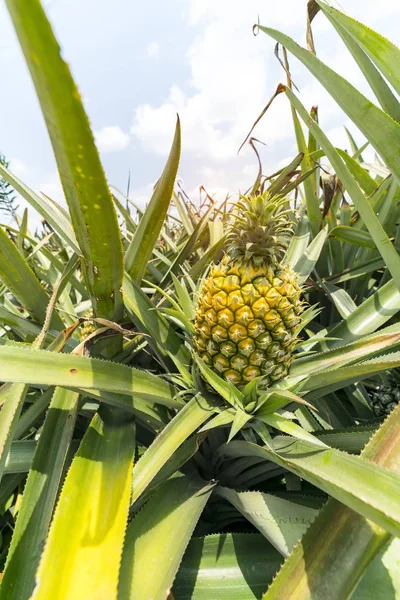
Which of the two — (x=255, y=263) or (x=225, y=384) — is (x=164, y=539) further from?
(x=255, y=263)

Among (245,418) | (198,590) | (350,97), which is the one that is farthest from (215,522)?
(350,97)

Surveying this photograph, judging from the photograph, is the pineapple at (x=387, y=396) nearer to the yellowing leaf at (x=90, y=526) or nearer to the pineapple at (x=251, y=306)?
the pineapple at (x=251, y=306)

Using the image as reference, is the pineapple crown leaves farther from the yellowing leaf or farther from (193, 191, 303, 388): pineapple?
the yellowing leaf

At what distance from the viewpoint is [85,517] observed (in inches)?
23.0

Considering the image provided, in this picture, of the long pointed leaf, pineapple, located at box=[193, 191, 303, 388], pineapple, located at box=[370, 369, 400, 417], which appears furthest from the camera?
pineapple, located at box=[370, 369, 400, 417]

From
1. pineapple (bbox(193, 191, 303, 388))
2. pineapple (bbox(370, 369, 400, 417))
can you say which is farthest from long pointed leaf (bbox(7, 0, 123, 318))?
pineapple (bbox(370, 369, 400, 417))

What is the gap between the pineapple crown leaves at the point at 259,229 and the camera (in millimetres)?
879

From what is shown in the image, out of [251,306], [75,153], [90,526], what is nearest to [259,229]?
[251,306]

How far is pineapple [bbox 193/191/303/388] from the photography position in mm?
851

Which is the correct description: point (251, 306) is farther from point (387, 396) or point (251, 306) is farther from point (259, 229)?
point (387, 396)

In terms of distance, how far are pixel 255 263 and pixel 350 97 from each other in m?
0.41

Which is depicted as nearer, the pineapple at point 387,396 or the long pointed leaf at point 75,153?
the long pointed leaf at point 75,153

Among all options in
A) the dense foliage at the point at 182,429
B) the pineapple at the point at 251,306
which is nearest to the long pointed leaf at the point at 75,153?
the dense foliage at the point at 182,429

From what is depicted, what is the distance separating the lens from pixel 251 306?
33.5 inches
